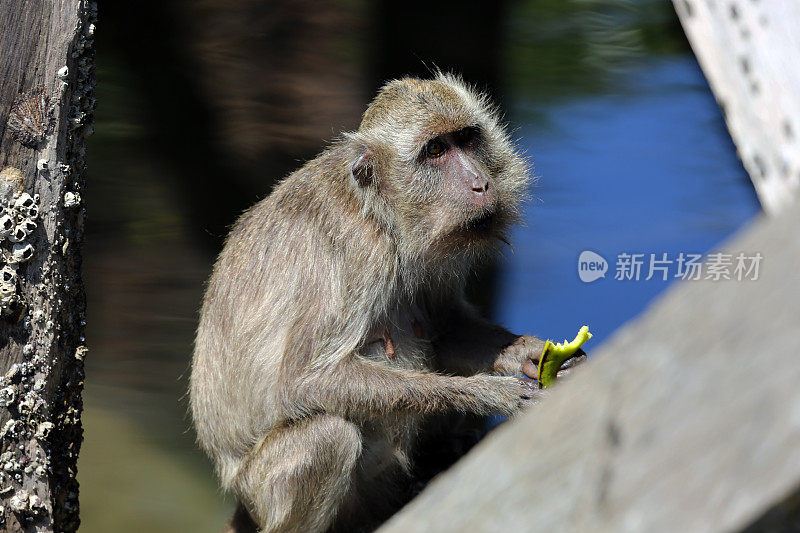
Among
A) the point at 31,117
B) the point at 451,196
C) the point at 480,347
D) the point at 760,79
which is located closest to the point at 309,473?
the point at 480,347

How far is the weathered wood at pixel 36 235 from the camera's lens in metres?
3.44

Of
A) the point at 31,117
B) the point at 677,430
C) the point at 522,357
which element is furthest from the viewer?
the point at 522,357

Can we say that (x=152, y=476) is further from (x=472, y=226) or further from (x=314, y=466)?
(x=472, y=226)

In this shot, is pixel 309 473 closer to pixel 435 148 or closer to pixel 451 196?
pixel 451 196

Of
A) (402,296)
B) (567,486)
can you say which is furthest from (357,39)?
(567,486)

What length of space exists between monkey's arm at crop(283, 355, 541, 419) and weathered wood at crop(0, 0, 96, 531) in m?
1.09

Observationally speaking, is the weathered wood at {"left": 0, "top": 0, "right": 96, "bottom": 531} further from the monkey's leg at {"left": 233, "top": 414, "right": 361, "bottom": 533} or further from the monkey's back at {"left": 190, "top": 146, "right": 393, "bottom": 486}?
the monkey's leg at {"left": 233, "top": 414, "right": 361, "bottom": 533}

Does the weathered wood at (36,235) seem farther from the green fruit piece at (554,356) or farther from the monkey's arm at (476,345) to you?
the green fruit piece at (554,356)

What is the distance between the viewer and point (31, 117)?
136 inches

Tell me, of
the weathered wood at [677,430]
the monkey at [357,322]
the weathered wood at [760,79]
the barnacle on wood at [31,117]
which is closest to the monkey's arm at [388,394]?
the monkey at [357,322]

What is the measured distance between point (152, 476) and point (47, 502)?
14.6 feet

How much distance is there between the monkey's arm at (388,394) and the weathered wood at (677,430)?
7.02 ft

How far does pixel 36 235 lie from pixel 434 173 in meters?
1.81

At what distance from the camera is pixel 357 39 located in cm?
657
